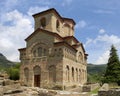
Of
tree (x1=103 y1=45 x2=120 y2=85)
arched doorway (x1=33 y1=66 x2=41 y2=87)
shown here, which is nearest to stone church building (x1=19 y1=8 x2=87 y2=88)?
arched doorway (x1=33 y1=66 x2=41 y2=87)

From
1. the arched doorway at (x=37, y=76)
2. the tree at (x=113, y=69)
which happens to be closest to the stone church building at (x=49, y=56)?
the arched doorway at (x=37, y=76)

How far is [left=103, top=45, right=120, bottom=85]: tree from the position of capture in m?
41.9

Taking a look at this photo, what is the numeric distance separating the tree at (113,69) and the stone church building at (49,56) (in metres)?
5.75

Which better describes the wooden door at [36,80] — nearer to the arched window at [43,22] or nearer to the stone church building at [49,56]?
the stone church building at [49,56]

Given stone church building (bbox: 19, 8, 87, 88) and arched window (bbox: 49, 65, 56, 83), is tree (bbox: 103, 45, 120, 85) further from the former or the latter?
arched window (bbox: 49, 65, 56, 83)

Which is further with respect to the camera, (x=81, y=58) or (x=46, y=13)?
(x=81, y=58)

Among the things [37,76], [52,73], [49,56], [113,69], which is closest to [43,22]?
[49,56]

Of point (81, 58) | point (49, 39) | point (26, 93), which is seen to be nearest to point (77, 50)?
point (81, 58)

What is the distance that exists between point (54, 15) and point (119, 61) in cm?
1466

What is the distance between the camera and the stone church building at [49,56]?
3934 cm

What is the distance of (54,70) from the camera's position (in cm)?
3953

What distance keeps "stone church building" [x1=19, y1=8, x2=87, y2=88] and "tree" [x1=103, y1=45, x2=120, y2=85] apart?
5746 millimetres

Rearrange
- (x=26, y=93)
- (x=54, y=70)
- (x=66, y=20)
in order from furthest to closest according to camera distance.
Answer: (x=66, y=20)
(x=54, y=70)
(x=26, y=93)

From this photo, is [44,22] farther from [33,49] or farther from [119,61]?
[119,61]
